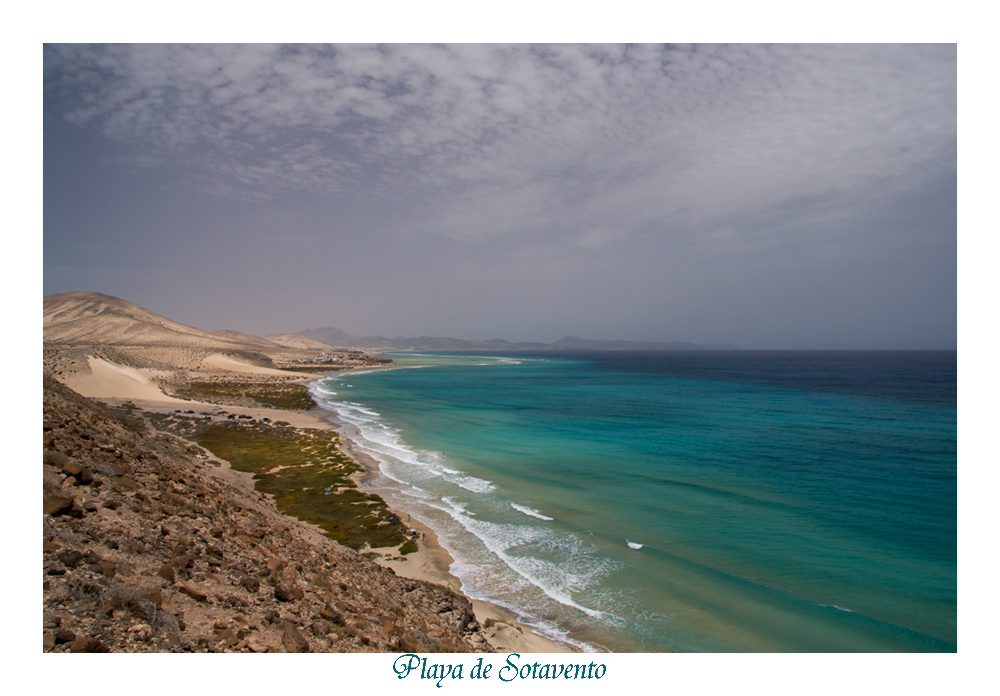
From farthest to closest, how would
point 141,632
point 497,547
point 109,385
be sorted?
point 109,385, point 497,547, point 141,632

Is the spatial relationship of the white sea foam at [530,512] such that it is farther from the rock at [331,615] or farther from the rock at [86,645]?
the rock at [86,645]

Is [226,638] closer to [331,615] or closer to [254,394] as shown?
[331,615]

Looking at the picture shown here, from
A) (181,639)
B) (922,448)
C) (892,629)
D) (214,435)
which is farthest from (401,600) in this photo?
(922,448)

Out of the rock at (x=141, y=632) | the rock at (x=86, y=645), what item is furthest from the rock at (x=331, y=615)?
the rock at (x=86, y=645)

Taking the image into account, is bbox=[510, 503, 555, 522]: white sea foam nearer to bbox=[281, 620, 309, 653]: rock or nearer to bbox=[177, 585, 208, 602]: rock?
bbox=[281, 620, 309, 653]: rock

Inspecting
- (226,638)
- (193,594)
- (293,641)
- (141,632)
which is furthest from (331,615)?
(141,632)

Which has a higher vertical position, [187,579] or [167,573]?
[167,573]

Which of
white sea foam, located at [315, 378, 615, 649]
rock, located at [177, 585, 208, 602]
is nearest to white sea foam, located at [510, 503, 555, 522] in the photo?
white sea foam, located at [315, 378, 615, 649]
